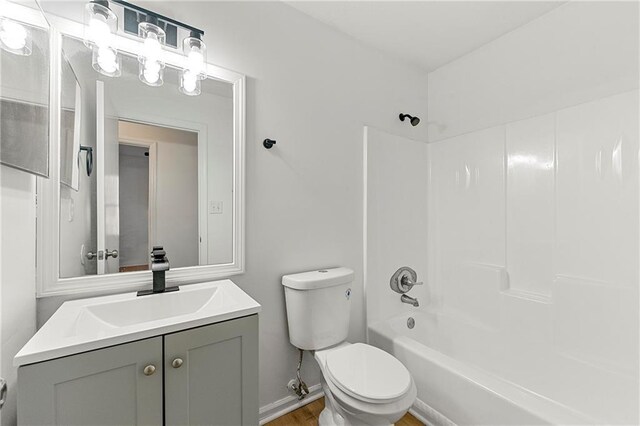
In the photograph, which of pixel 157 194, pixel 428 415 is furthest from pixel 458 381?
pixel 157 194

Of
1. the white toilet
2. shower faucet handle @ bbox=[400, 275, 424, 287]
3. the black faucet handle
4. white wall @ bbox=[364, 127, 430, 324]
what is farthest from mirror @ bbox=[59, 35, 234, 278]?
shower faucet handle @ bbox=[400, 275, 424, 287]

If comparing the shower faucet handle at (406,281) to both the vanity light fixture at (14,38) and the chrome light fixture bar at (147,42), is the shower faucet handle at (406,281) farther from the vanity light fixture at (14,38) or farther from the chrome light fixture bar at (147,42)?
the vanity light fixture at (14,38)

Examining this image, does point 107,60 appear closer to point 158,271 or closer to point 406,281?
point 158,271

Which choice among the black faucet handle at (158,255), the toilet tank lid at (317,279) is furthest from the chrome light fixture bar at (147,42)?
→ the toilet tank lid at (317,279)

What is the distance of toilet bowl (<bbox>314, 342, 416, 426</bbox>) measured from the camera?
1164 millimetres

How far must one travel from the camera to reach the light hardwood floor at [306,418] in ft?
5.15

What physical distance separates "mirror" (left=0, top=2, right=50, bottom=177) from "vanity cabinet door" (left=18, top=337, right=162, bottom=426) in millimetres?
598

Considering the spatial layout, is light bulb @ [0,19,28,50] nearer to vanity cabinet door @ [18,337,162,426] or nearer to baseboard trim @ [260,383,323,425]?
vanity cabinet door @ [18,337,162,426]

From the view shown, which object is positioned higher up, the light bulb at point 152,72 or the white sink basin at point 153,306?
the light bulb at point 152,72

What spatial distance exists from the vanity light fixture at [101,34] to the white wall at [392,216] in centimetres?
146

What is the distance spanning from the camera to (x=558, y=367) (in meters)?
1.64

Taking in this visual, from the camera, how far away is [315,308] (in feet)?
5.07

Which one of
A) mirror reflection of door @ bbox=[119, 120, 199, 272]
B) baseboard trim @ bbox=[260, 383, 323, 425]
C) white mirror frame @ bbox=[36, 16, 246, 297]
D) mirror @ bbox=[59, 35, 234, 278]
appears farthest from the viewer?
baseboard trim @ bbox=[260, 383, 323, 425]

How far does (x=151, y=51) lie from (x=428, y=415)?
2305mm
